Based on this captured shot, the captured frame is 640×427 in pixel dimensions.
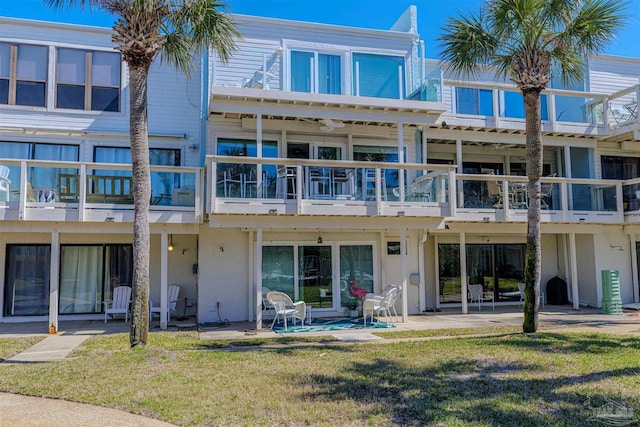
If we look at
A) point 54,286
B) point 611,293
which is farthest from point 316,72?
point 611,293

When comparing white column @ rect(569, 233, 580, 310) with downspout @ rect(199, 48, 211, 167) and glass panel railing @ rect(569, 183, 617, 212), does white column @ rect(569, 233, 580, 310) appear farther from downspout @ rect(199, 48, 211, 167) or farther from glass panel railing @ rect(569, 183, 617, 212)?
downspout @ rect(199, 48, 211, 167)

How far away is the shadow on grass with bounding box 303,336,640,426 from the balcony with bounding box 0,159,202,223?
6.54 metres

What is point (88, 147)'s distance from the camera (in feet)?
44.5

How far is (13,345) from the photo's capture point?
9.21 metres

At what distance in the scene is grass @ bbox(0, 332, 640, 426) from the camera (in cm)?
513

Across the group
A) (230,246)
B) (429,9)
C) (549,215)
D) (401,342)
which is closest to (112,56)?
(230,246)

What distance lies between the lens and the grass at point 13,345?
8.43 metres

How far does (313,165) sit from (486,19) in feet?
16.1

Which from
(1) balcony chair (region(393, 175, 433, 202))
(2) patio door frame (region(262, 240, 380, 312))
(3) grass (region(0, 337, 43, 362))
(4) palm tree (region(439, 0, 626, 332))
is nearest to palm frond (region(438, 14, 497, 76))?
(4) palm tree (region(439, 0, 626, 332))

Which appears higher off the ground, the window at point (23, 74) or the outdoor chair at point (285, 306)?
the window at point (23, 74)

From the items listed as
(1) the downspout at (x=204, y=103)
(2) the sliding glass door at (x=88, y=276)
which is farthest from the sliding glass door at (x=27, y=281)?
(1) the downspout at (x=204, y=103)

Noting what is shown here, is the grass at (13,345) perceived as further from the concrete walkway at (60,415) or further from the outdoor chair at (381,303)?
the outdoor chair at (381,303)

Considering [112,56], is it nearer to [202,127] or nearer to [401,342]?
[202,127]

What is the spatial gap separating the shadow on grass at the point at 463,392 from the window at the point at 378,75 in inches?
372
